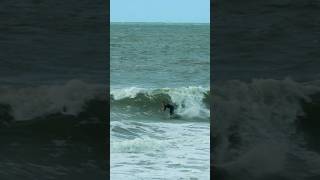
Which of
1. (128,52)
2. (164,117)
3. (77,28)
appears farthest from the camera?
(128,52)

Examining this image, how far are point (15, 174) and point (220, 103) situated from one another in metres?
0.94

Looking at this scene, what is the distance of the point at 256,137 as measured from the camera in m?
2.61

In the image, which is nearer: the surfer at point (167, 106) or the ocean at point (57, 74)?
the ocean at point (57, 74)

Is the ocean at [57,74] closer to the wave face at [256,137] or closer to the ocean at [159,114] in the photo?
the wave face at [256,137]

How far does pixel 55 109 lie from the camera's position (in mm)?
3100

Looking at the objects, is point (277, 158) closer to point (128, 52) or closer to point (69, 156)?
point (69, 156)

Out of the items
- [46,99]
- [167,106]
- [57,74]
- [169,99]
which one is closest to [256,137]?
[57,74]

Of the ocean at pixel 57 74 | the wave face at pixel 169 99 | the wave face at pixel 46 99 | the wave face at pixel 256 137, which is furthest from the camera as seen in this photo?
the wave face at pixel 169 99

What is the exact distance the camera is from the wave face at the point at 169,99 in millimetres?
7000

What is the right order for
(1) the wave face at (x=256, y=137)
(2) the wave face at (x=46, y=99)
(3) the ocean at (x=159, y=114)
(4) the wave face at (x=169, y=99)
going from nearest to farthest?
(1) the wave face at (x=256, y=137) → (2) the wave face at (x=46, y=99) → (3) the ocean at (x=159, y=114) → (4) the wave face at (x=169, y=99)

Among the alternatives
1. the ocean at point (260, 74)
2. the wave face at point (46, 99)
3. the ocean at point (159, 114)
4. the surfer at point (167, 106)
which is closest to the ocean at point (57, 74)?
the wave face at point (46, 99)

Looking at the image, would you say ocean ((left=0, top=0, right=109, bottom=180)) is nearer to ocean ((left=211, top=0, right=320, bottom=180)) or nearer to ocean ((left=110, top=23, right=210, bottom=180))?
ocean ((left=211, top=0, right=320, bottom=180))

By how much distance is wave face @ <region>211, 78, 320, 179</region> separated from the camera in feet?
8.15

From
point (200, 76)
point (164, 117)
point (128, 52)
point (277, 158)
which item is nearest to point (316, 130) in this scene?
point (277, 158)
